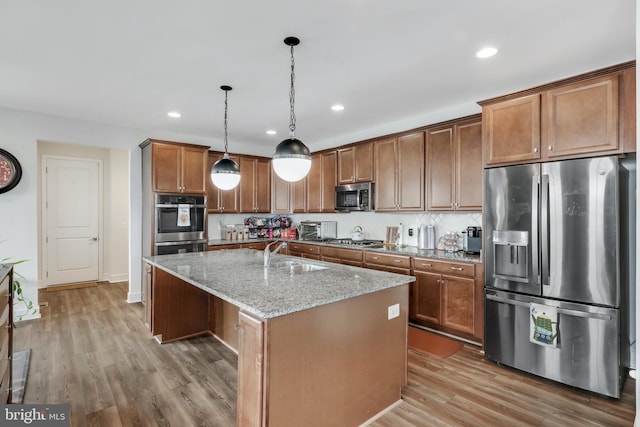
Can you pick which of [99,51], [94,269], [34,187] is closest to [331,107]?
[99,51]

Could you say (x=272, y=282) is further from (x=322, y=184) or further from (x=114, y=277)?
(x=114, y=277)

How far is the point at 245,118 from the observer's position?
4.34 m

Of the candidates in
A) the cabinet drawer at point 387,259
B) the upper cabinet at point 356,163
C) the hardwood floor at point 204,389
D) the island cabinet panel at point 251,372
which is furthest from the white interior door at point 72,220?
the island cabinet panel at point 251,372

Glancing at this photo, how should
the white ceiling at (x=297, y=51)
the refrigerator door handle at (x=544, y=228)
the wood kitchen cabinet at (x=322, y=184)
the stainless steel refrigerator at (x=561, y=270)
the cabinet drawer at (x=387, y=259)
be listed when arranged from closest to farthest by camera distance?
the white ceiling at (x=297, y=51) → the stainless steel refrigerator at (x=561, y=270) → the refrigerator door handle at (x=544, y=228) → the cabinet drawer at (x=387, y=259) → the wood kitchen cabinet at (x=322, y=184)

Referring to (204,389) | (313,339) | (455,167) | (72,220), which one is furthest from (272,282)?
(72,220)

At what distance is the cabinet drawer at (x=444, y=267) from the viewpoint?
3221mm

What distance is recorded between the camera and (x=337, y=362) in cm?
192

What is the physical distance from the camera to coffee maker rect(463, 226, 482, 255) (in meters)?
3.54

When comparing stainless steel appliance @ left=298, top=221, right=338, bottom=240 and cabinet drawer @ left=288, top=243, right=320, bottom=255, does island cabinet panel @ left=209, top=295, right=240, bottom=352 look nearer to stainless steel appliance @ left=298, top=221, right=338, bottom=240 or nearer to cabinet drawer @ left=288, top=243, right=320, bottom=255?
cabinet drawer @ left=288, top=243, right=320, bottom=255

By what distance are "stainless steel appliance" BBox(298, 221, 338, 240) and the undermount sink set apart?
248 cm

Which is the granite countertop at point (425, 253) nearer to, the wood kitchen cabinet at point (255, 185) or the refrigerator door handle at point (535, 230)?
the refrigerator door handle at point (535, 230)

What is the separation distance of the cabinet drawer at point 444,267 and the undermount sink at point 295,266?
52.6 inches

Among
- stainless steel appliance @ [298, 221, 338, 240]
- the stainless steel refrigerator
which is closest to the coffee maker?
the stainless steel refrigerator

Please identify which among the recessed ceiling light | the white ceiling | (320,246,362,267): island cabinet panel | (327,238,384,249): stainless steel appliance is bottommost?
(320,246,362,267): island cabinet panel
